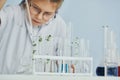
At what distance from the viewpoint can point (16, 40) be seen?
5.42ft

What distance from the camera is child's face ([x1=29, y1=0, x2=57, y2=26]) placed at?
5.58 ft

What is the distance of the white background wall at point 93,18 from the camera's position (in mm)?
1747

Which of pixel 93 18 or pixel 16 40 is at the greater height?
pixel 93 18

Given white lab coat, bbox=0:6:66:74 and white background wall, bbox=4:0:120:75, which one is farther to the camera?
white background wall, bbox=4:0:120:75

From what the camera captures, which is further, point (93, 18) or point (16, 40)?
point (93, 18)

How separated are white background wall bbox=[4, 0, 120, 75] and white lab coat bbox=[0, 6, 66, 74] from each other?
84 millimetres

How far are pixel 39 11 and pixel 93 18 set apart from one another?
1.09ft

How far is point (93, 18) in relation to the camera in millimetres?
1797

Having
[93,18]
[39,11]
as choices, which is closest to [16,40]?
[39,11]

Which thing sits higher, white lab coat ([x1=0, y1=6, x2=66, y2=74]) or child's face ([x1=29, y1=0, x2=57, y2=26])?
child's face ([x1=29, y1=0, x2=57, y2=26])

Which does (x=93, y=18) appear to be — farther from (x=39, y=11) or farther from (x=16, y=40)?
(x=16, y=40)

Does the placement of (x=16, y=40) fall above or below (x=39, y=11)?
below

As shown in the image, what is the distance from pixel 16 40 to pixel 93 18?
48 centimetres

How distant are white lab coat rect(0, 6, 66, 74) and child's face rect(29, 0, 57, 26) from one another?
4 cm
